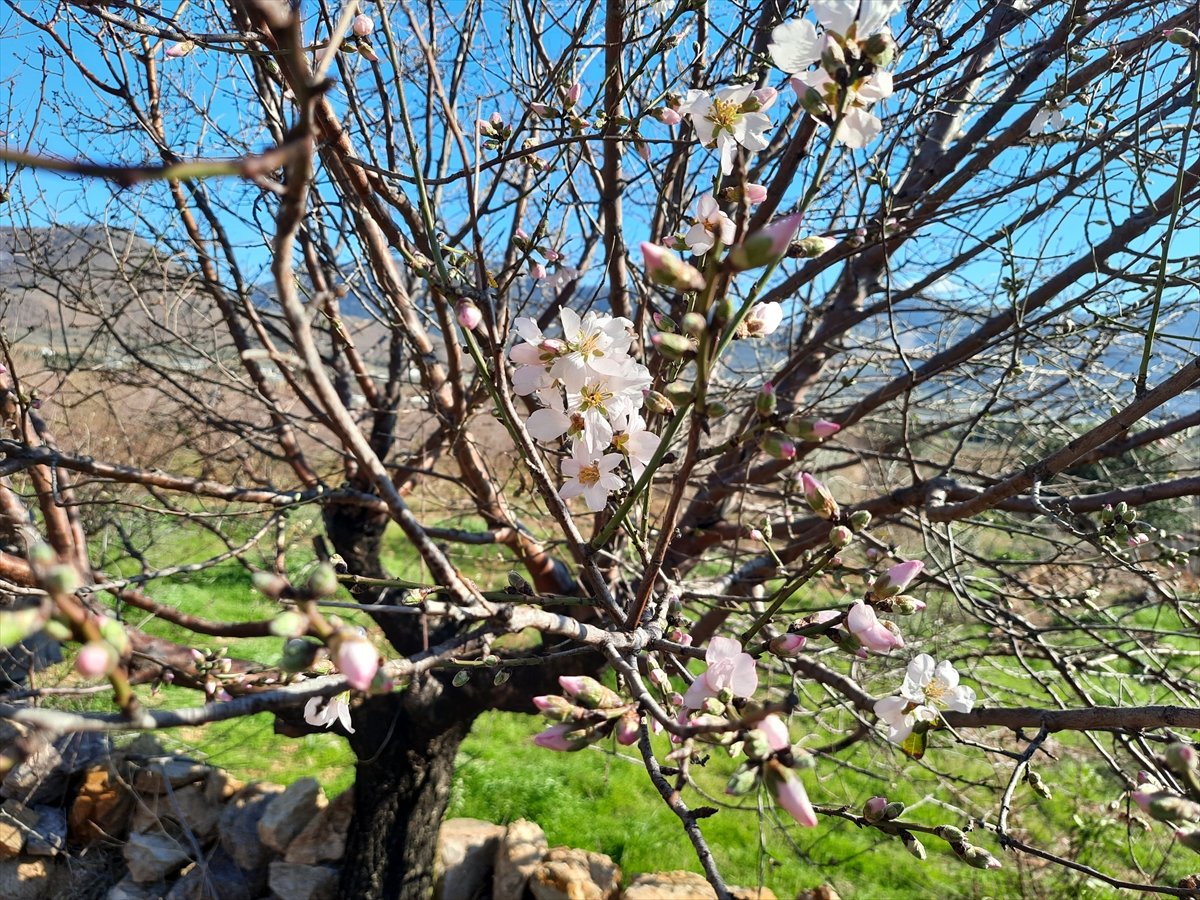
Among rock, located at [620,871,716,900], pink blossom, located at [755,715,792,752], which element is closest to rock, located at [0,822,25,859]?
rock, located at [620,871,716,900]

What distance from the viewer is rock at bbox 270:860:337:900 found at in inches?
162

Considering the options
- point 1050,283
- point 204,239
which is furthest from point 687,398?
point 204,239

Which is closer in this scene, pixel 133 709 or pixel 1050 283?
pixel 133 709

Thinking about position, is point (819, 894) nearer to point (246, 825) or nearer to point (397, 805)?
point (397, 805)

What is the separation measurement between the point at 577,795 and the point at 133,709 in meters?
4.77

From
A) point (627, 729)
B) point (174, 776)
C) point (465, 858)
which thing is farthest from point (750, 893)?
point (174, 776)

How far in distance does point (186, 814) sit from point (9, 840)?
92cm

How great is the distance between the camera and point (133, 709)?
2.32 feet

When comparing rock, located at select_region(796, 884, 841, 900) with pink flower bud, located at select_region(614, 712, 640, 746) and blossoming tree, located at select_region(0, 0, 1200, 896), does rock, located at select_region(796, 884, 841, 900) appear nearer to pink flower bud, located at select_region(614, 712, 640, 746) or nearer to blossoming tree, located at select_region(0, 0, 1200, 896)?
blossoming tree, located at select_region(0, 0, 1200, 896)

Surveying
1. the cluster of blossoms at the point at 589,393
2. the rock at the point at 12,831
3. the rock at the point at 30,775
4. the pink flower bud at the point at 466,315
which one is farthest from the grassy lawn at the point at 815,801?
the pink flower bud at the point at 466,315

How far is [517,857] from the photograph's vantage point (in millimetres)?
4027

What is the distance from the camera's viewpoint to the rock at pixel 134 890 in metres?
4.15

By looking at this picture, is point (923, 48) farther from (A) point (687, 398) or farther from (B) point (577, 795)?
(B) point (577, 795)

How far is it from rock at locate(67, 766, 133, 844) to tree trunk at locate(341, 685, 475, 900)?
77.1 inches
